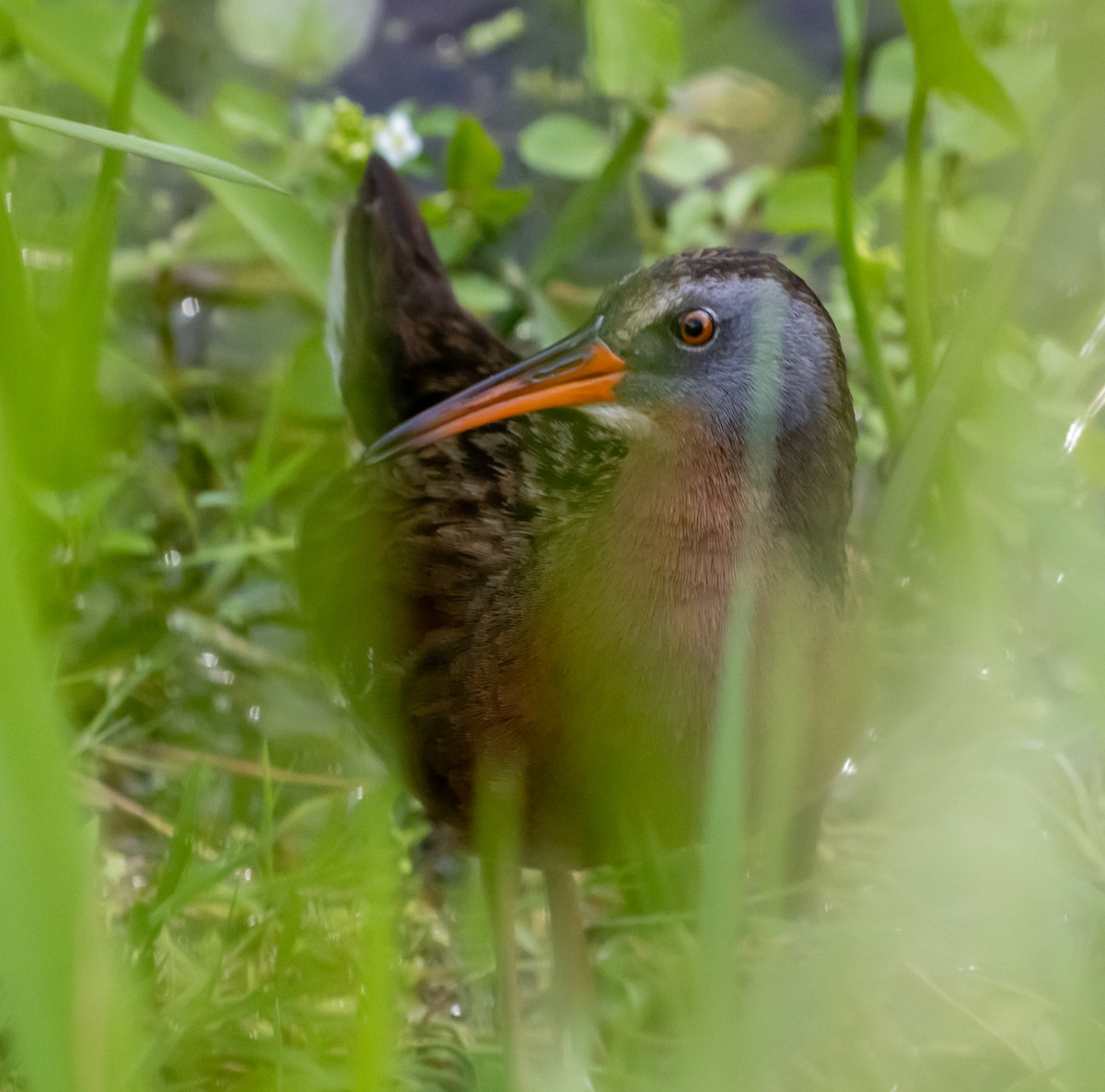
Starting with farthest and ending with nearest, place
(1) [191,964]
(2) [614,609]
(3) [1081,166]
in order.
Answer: (3) [1081,166] → (1) [191,964] → (2) [614,609]

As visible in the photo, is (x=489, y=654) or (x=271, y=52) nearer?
(x=489, y=654)

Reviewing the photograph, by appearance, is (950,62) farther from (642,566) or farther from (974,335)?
(642,566)

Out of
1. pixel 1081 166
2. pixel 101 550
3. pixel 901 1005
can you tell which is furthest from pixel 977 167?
pixel 101 550

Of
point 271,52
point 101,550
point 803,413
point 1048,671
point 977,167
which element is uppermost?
point 271,52

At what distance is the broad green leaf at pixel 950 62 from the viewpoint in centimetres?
131

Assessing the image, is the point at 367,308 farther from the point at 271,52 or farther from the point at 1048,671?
the point at 1048,671

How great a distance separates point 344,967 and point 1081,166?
4.36 feet

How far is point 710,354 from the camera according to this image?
1.20 meters

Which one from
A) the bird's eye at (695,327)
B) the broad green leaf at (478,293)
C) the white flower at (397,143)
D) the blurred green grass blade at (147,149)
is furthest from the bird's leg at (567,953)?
the white flower at (397,143)

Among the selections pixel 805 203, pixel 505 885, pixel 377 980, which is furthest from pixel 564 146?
pixel 377 980

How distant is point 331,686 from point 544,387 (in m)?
0.78

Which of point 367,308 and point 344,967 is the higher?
point 367,308

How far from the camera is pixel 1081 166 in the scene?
1.50 m

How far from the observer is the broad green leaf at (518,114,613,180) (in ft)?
7.06
